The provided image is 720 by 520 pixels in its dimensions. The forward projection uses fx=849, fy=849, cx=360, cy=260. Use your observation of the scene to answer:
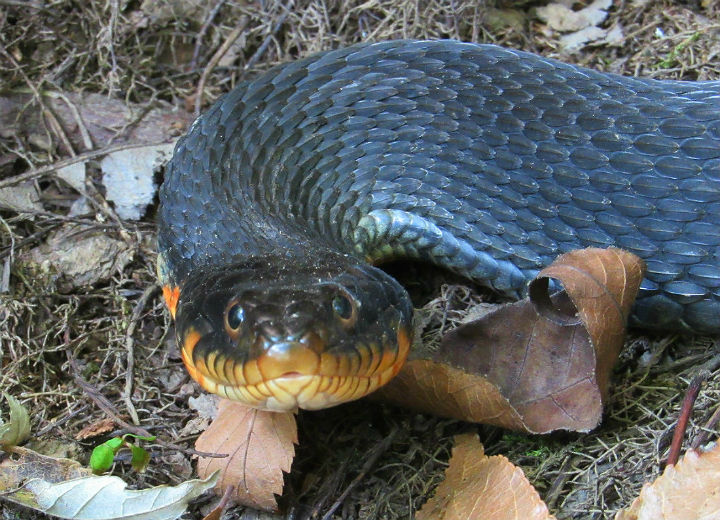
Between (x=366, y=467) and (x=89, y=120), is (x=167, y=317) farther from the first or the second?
(x=89, y=120)

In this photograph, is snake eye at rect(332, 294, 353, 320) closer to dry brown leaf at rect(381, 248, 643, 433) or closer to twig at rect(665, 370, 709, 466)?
dry brown leaf at rect(381, 248, 643, 433)

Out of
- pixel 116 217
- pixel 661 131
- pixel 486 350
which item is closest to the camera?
pixel 486 350

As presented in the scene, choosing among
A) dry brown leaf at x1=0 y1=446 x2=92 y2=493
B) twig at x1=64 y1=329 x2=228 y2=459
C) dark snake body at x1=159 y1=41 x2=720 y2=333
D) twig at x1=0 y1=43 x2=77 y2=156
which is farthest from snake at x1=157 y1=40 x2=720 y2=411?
twig at x1=0 y1=43 x2=77 y2=156

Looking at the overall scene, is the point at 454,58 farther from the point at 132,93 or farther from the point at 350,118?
the point at 132,93

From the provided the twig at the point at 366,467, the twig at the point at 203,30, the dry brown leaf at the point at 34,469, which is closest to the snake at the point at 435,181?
the twig at the point at 366,467

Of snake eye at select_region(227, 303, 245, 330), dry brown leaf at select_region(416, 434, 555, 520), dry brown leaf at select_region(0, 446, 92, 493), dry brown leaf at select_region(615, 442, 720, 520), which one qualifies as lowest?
dry brown leaf at select_region(0, 446, 92, 493)

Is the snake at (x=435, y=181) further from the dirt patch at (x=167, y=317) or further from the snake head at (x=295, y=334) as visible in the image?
the dirt patch at (x=167, y=317)

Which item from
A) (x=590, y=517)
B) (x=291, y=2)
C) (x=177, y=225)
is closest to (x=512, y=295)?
(x=590, y=517)
